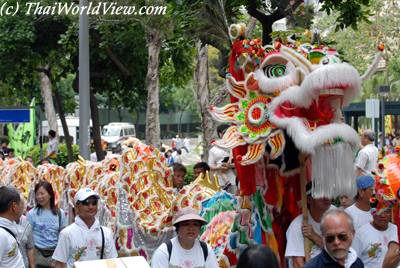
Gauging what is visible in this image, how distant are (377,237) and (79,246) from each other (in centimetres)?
240

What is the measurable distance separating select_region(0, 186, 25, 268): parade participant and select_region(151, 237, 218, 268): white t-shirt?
1532mm

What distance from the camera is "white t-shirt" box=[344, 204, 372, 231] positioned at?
7.70 meters

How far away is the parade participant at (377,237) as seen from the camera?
7215 mm

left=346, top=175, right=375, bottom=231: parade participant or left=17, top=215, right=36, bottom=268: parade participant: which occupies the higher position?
left=346, top=175, right=375, bottom=231: parade participant

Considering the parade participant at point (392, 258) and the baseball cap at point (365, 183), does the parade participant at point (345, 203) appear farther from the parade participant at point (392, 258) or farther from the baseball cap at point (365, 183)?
the parade participant at point (392, 258)

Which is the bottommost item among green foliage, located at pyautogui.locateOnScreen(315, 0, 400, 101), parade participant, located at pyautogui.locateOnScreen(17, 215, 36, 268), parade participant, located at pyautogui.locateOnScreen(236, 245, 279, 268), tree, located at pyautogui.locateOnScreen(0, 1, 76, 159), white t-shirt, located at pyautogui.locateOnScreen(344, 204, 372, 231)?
parade participant, located at pyautogui.locateOnScreen(17, 215, 36, 268)

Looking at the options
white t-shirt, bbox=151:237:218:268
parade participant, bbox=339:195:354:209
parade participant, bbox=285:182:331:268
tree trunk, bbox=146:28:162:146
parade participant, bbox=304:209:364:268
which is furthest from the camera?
tree trunk, bbox=146:28:162:146

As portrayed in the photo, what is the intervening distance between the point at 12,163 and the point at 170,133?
2524 inches

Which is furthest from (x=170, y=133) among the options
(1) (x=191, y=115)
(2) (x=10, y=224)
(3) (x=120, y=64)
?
(2) (x=10, y=224)

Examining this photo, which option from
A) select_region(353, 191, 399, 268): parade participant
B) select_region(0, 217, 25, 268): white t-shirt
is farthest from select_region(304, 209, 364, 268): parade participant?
select_region(0, 217, 25, 268): white t-shirt

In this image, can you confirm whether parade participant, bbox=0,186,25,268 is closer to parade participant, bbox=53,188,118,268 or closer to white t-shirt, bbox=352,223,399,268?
parade participant, bbox=53,188,118,268

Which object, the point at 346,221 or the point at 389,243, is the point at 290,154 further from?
the point at 346,221

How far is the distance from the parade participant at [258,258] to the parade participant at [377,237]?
2.76m

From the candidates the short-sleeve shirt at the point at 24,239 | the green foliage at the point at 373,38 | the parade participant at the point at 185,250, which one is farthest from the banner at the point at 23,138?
the parade participant at the point at 185,250
